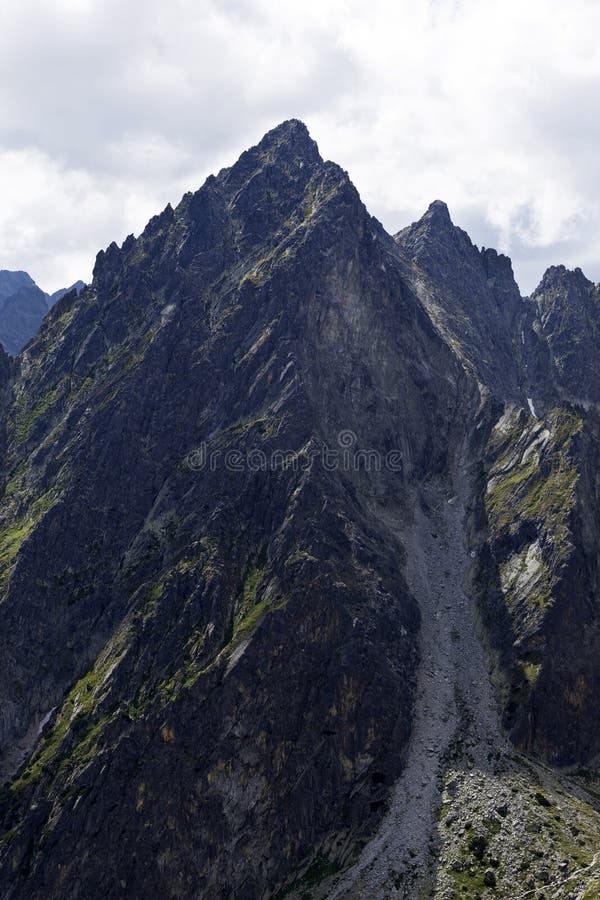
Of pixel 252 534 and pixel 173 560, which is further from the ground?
pixel 252 534

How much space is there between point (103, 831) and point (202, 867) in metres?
18.2


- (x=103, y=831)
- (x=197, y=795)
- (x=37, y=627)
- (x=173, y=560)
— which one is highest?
(x=173, y=560)

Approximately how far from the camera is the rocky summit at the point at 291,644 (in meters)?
110

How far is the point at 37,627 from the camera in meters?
153

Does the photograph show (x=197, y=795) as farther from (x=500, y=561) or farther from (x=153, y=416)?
(x=153, y=416)

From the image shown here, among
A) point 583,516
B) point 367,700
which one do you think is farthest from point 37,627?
point 583,516

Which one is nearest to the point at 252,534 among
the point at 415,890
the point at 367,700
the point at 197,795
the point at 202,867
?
the point at 367,700

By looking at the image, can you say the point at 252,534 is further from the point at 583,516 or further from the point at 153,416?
the point at 583,516

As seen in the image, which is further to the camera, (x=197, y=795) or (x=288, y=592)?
(x=288, y=592)

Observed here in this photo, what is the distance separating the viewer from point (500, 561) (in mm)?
154000

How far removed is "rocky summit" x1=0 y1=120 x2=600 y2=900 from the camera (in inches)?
4311

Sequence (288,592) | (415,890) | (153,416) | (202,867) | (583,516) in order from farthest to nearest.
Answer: (153,416) → (583,516) → (288,592) → (202,867) → (415,890)

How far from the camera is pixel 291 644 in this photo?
5143 inches

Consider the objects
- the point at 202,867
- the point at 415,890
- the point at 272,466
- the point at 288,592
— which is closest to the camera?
the point at 415,890
